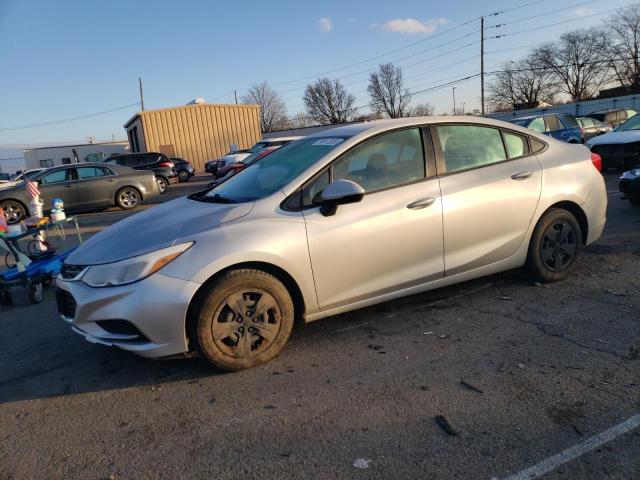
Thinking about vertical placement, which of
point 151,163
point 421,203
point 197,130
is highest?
point 197,130

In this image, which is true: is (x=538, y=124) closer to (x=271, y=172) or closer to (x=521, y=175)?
(x=521, y=175)

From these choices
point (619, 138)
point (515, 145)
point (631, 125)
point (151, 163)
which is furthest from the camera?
point (151, 163)

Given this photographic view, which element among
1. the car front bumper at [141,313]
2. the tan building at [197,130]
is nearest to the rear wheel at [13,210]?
the car front bumper at [141,313]

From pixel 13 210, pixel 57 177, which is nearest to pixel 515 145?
pixel 57 177

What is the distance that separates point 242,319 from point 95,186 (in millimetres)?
11778

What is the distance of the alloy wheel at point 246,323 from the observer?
3.14m

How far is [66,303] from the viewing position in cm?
336

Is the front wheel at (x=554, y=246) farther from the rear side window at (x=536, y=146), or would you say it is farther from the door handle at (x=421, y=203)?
the door handle at (x=421, y=203)

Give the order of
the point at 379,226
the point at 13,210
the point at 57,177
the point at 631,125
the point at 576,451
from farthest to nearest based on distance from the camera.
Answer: the point at 57,177
the point at 13,210
the point at 631,125
the point at 379,226
the point at 576,451

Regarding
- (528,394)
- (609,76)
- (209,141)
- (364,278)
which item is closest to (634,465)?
(528,394)

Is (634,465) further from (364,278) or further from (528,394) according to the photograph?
(364,278)

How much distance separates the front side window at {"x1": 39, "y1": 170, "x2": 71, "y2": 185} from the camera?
13.0m

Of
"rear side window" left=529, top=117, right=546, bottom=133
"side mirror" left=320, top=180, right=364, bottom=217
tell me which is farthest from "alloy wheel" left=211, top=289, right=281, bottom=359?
"rear side window" left=529, top=117, right=546, bottom=133

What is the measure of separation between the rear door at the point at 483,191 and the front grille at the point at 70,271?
2.70 m
